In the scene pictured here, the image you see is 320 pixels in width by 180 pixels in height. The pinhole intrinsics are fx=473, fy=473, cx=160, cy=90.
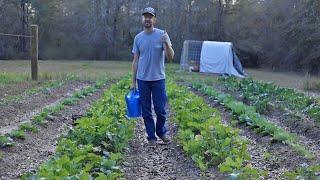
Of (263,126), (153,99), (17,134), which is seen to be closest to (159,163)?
(153,99)

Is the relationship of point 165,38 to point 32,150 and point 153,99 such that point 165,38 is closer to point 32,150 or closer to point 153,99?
point 153,99

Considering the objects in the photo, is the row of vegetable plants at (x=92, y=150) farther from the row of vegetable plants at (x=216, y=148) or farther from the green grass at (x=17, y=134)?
the green grass at (x=17, y=134)

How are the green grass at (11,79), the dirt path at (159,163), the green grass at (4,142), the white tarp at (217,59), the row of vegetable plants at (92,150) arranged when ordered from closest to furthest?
the row of vegetable plants at (92,150)
the dirt path at (159,163)
the green grass at (4,142)
the green grass at (11,79)
the white tarp at (217,59)

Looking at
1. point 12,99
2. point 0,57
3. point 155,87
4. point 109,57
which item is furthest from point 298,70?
point 155,87

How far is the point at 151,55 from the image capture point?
719 centimetres

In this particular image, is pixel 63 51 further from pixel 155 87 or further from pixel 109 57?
→ pixel 155 87

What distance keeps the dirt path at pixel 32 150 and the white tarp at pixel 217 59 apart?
18.7 metres

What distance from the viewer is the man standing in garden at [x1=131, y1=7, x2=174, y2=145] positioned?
281 inches

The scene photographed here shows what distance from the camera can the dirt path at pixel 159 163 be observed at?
5.71m

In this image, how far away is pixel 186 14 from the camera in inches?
1607

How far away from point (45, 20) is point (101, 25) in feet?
16.1

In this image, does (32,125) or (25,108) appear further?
(25,108)

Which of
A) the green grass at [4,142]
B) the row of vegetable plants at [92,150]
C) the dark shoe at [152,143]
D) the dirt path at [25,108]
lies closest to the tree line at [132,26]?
the dirt path at [25,108]

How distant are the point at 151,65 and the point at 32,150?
2178 mm
